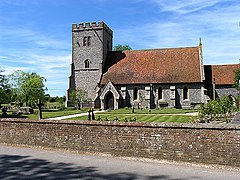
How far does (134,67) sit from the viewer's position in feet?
140

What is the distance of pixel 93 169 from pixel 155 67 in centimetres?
3487

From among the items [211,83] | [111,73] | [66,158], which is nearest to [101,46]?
[111,73]

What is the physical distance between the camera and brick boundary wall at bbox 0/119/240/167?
807 centimetres

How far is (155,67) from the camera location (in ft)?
137

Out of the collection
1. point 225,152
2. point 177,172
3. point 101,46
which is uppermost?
point 101,46

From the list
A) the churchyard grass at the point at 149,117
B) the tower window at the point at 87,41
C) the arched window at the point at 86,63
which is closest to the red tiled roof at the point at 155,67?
the arched window at the point at 86,63

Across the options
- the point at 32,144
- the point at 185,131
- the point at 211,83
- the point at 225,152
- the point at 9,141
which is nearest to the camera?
the point at 225,152

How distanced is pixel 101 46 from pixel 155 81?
11478 millimetres

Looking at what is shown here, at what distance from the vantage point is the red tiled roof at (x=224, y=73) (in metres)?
39.8

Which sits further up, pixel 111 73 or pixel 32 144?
pixel 111 73

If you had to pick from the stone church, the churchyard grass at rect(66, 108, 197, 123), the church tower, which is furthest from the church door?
the churchyard grass at rect(66, 108, 197, 123)

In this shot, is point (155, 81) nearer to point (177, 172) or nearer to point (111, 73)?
point (111, 73)

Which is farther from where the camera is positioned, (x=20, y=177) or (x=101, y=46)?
(x=101, y=46)

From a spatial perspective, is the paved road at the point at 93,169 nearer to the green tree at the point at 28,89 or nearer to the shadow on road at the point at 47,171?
the shadow on road at the point at 47,171
